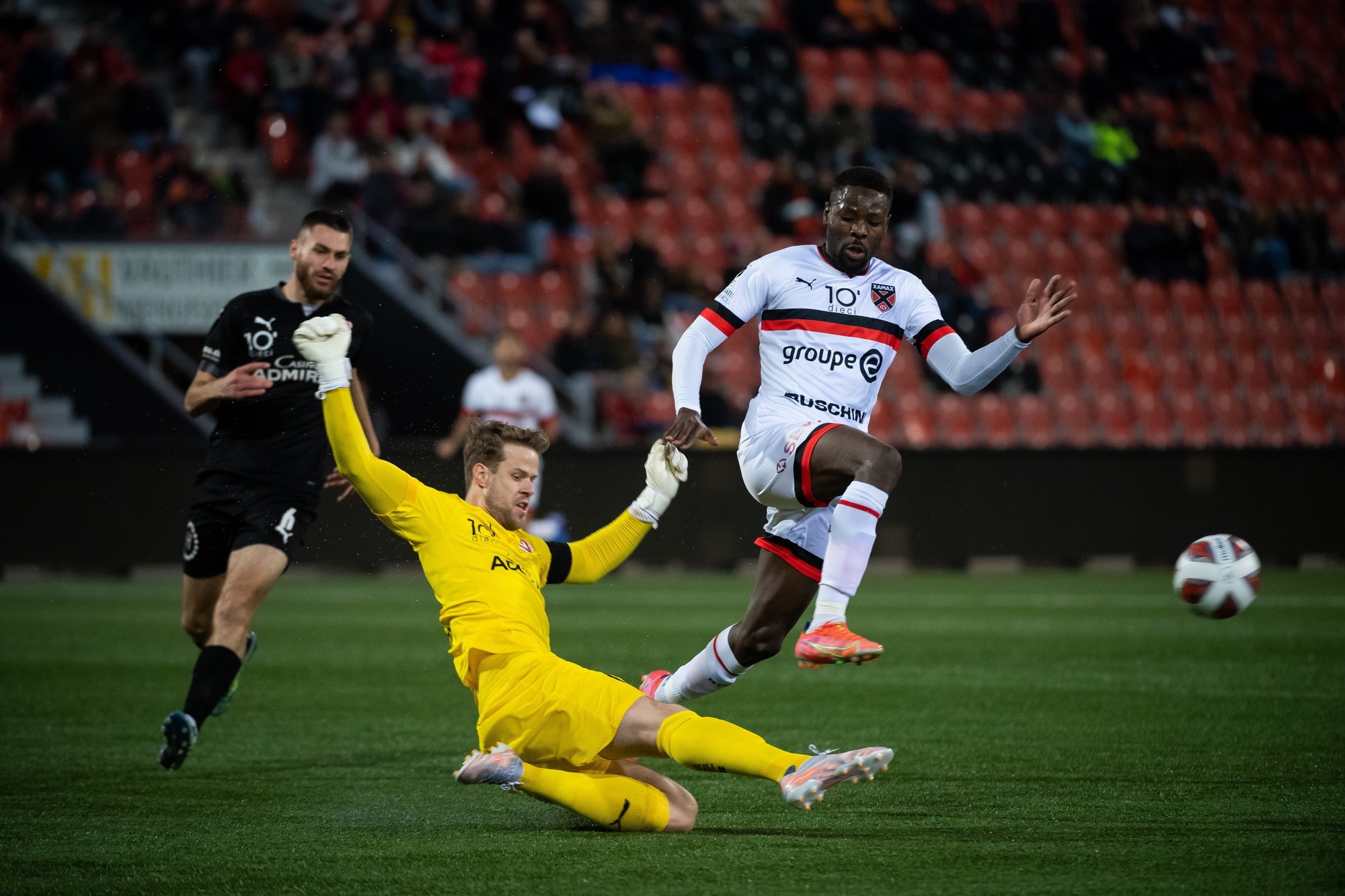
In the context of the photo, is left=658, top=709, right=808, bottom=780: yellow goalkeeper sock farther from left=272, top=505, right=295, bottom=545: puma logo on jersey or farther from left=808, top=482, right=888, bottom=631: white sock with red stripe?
left=272, top=505, right=295, bottom=545: puma logo on jersey

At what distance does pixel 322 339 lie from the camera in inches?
183

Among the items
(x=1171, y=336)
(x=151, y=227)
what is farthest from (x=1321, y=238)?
(x=151, y=227)

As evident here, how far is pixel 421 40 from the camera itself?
18.5 metres

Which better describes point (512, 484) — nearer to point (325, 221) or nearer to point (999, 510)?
point (325, 221)

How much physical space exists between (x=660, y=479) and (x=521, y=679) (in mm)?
977

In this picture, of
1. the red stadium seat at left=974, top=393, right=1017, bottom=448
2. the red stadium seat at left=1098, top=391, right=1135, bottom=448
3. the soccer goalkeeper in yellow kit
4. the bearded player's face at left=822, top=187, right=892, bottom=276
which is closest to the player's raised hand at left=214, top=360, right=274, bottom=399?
the soccer goalkeeper in yellow kit

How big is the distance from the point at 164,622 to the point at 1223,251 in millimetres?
14535

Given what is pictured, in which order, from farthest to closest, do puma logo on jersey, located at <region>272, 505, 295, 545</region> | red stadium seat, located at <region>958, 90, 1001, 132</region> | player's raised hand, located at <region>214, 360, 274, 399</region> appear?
red stadium seat, located at <region>958, 90, 1001, 132</region> < puma logo on jersey, located at <region>272, 505, 295, 545</region> < player's raised hand, located at <region>214, 360, 274, 399</region>

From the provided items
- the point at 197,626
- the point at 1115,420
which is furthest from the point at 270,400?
the point at 1115,420

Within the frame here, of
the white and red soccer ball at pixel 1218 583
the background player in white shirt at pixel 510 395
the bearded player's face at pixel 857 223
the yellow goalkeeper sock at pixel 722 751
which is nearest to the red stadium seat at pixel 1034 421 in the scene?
the background player in white shirt at pixel 510 395

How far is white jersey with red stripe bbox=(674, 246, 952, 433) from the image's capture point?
19.2ft

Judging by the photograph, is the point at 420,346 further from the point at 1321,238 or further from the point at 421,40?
the point at 1321,238

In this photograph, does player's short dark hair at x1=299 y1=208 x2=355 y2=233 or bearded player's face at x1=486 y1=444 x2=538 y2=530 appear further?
player's short dark hair at x1=299 y1=208 x2=355 y2=233

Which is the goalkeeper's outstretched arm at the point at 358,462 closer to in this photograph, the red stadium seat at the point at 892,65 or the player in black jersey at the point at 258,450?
the player in black jersey at the point at 258,450
